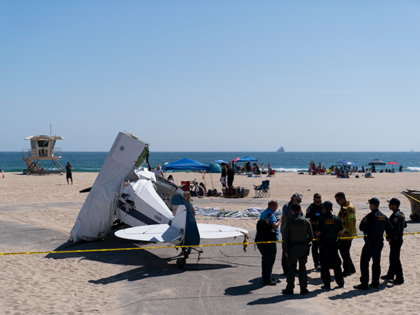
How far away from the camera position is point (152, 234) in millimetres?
8188

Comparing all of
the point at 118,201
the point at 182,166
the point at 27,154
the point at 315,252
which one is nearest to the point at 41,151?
the point at 27,154

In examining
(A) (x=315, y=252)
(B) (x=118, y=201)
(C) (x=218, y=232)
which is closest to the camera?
(A) (x=315, y=252)

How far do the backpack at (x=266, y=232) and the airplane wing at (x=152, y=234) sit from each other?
2127 millimetres

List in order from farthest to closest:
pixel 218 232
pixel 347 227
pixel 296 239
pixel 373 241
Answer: pixel 218 232 < pixel 347 227 < pixel 373 241 < pixel 296 239

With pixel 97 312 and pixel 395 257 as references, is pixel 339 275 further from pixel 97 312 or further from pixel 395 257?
pixel 97 312

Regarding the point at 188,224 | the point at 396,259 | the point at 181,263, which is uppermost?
the point at 188,224

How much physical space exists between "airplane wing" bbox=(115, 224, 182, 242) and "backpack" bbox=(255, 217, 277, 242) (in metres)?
2.13

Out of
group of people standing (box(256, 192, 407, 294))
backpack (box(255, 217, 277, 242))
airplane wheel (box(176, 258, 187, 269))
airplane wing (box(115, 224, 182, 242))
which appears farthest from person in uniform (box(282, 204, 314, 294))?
airplane wing (box(115, 224, 182, 242))

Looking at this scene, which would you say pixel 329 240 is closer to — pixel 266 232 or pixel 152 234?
pixel 266 232

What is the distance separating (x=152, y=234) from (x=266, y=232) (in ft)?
9.32

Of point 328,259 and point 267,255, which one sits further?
point 267,255

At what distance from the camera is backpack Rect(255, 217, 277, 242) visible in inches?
268

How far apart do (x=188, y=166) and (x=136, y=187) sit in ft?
36.2

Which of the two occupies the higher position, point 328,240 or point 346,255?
point 328,240
